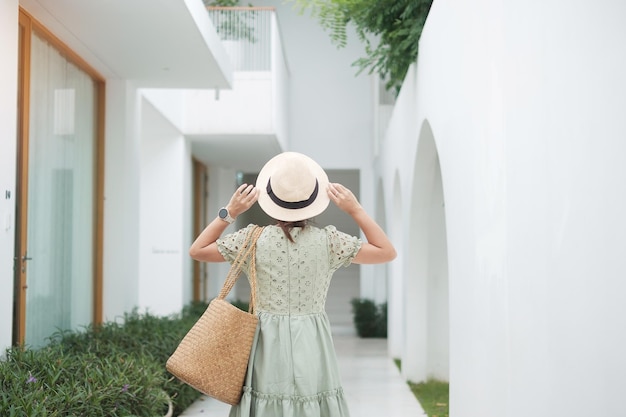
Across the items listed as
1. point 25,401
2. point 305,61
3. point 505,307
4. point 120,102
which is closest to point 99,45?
point 120,102

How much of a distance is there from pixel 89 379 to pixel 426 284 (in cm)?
396

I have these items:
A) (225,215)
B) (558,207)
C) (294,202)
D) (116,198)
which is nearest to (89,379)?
(225,215)

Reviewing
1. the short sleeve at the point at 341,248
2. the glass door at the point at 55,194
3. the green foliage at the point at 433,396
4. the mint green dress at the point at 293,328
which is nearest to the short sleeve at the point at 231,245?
the mint green dress at the point at 293,328

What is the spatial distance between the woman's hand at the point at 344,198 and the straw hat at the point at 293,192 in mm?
43

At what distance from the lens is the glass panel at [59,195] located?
5762mm

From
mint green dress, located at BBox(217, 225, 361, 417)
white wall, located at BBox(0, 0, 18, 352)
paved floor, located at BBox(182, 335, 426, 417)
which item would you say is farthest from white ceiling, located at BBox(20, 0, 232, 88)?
mint green dress, located at BBox(217, 225, 361, 417)

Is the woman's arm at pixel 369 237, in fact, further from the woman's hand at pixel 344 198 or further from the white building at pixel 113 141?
the white building at pixel 113 141

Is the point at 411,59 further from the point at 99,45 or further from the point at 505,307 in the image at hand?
the point at 505,307

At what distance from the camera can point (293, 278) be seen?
8.98 ft

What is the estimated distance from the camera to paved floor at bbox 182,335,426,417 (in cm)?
644

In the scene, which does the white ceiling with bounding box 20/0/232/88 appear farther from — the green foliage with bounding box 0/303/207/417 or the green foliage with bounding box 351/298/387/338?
the green foliage with bounding box 351/298/387/338

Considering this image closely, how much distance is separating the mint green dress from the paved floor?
361 centimetres

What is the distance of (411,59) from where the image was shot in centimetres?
688

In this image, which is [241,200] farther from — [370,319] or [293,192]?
[370,319]
